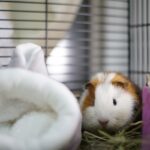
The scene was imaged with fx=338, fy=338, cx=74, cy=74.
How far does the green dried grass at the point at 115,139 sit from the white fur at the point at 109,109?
0.02 metres

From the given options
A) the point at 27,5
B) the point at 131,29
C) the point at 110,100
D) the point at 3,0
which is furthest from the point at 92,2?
the point at 110,100

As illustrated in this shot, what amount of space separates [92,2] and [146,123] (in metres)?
0.87

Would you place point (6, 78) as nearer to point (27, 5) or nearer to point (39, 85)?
point (39, 85)

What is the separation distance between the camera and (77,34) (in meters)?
1.48

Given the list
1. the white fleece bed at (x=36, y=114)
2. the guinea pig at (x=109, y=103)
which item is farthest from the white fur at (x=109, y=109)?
the white fleece bed at (x=36, y=114)

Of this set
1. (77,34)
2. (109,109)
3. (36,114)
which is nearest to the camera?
(36,114)

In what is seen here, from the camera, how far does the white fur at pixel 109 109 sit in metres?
0.76

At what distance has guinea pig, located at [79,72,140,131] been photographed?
2.49 ft

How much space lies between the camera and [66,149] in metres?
0.57

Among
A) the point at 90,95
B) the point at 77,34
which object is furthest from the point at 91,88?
the point at 77,34

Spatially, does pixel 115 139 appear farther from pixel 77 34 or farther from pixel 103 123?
pixel 77 34

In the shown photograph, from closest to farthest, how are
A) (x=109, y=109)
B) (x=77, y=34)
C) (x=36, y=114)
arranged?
(x=36, y=114) → (x=109, y=109) → (x=77, y=34)

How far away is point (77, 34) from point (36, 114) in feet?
2.94

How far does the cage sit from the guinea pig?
7.4 inches
